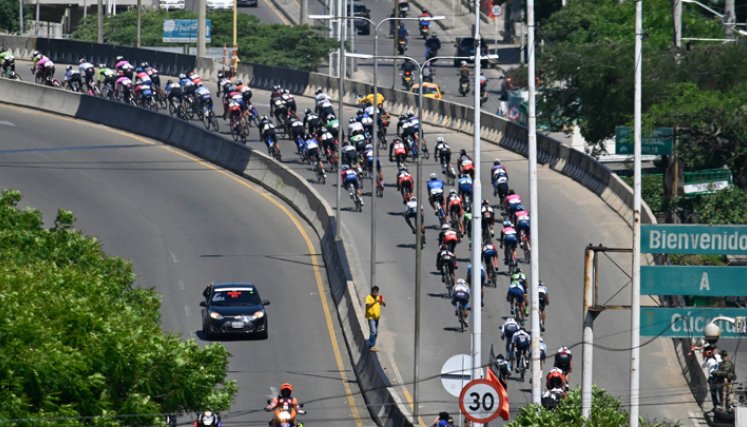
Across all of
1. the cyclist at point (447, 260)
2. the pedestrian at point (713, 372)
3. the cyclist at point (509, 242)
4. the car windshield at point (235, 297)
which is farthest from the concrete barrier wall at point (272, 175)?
the pedestrian at point (713, 372)

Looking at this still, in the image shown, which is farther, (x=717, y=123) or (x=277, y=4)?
(x=277, y=4)

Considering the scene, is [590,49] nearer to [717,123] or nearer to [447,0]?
[717,123]

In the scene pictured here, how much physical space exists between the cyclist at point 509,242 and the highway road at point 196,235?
15.6ft

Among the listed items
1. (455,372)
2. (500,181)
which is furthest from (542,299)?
(455,372)

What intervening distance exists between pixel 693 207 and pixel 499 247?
7.17 metres

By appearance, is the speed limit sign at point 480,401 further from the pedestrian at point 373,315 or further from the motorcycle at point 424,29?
the motorcycle at point 424,29

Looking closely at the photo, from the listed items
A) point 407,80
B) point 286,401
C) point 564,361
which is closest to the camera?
point 286,401

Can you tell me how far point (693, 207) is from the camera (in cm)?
5256

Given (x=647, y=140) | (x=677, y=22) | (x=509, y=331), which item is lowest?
(x=509, y=331)

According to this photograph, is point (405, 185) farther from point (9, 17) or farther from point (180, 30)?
point (9, 17)

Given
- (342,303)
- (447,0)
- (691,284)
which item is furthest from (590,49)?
(447,0)

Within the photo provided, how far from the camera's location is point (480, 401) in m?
25.6

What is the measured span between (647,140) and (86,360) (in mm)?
26139

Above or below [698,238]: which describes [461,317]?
below
